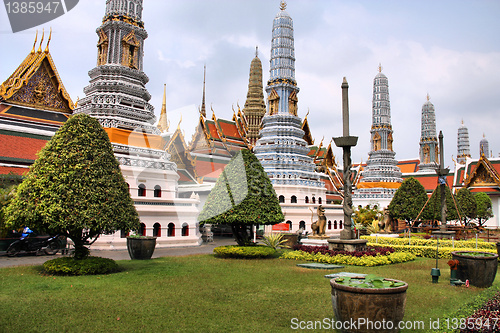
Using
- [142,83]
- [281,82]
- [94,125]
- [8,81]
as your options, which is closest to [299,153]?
[281,82]

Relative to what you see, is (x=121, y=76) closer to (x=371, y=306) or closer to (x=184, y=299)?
(x=184, y=299)

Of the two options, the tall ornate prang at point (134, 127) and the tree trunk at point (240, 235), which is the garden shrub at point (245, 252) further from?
the tall ornate prang at point (134, 127)

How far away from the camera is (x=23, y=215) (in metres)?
10.7

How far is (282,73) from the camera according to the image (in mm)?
39406

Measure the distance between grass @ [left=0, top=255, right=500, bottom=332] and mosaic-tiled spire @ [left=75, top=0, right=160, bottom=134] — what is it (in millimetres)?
13562

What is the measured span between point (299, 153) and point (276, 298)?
29.5m

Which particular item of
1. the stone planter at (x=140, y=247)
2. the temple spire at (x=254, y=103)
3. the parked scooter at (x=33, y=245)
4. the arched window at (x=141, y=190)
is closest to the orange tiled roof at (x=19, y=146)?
the arched window at (x=141, y=190)

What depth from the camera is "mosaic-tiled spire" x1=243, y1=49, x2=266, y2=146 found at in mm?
49847

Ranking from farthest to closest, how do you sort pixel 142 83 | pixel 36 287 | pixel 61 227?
pixel 142 83 < pixel 61 227 < pixel 36 287

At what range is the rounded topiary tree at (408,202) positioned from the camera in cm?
2802

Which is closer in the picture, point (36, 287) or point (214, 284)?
point (36, 287)

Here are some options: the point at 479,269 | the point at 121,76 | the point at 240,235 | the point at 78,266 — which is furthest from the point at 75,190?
the point at 121,76

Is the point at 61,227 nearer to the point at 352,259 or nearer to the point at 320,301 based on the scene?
the point at 320,301

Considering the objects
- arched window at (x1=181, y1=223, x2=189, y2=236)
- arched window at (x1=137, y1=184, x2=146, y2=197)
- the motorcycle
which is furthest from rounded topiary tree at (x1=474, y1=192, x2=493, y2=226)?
the motorcycle
